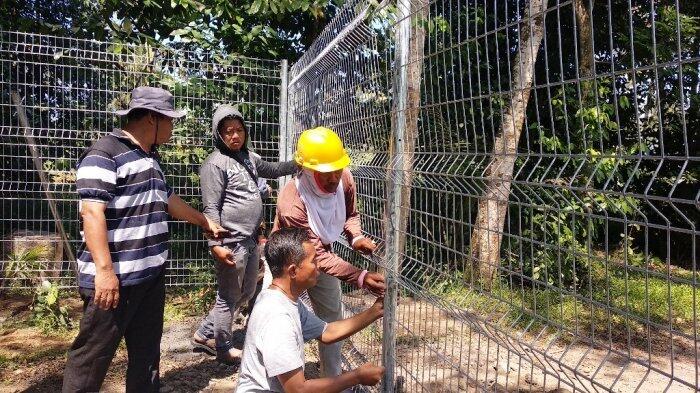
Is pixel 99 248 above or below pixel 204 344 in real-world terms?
above

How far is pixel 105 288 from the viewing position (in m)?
2.60


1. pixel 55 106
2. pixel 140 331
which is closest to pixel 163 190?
pixel 140 331

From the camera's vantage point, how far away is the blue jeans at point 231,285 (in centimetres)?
396

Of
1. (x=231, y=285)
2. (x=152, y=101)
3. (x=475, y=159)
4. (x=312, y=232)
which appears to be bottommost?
(x=231, y=285)

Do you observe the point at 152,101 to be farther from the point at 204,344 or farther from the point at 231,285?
the point at 204,344

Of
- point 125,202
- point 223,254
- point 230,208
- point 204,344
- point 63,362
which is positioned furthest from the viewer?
point 204,344

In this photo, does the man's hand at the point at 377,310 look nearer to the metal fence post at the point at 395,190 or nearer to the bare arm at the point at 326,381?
the metal fence post at the point at 395,190

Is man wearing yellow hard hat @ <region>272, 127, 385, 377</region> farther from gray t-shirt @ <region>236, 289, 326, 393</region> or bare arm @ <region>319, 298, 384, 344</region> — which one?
gray t-shirt @ <region>236, 289, 326, 393</region>

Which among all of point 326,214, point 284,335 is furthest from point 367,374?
point 326,214

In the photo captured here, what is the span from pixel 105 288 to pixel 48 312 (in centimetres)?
299

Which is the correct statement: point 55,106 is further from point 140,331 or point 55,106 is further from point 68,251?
point 140,331

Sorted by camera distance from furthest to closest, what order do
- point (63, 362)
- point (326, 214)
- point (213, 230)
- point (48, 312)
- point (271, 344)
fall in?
point (48, 312) < point (63, 362) < point (213, 230) < point (326, 214) < point (271, 344)

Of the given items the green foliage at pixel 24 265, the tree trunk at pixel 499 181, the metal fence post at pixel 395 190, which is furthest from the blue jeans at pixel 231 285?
→ the green foliage at pixel 24 265

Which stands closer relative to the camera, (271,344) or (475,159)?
(271,344)
